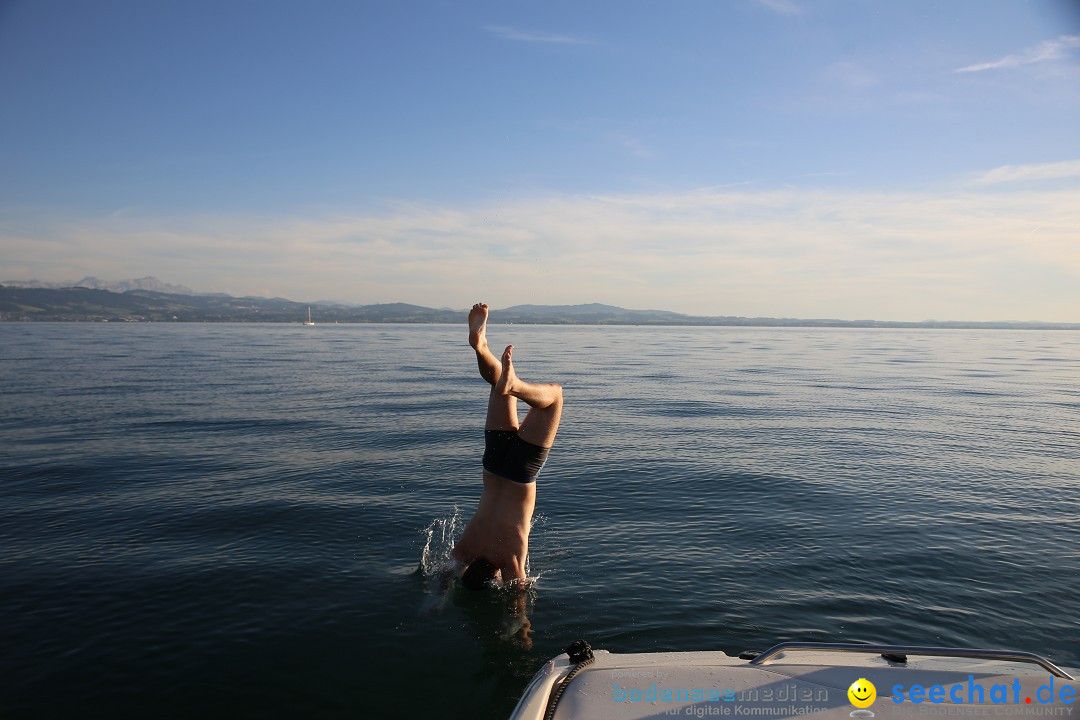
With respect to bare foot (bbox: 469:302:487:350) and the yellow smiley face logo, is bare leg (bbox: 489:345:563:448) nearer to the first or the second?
bare foot (bbox: 469:302:487:350)

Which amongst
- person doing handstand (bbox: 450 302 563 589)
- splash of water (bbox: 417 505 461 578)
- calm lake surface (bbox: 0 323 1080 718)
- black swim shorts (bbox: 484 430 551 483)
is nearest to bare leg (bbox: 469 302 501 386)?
person doing handstand (bbox: 450 302 563 589)

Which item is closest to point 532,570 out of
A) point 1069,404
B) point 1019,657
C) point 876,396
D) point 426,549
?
point 426,549

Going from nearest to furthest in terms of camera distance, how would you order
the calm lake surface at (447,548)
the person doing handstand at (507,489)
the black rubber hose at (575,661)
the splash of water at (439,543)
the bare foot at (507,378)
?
the black rubber hose at (575,661), the bare foot at (507,378), the calm lake surface at (447,548), the person doing handstand at (507,489), the splash of water at (439,543)

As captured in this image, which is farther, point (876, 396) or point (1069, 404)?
point (876, 396)

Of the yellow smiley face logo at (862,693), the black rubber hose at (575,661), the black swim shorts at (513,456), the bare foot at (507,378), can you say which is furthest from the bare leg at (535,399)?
the yellow smiley face logo at (862,693)

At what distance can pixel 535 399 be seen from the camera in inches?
316

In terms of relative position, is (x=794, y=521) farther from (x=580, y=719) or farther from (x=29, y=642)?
(x=29, y=642)

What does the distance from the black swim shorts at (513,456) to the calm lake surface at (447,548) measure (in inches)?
88.1

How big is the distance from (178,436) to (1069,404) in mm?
45213

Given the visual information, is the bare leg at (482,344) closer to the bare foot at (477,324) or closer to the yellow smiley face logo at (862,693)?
the bare foot at (477,324)

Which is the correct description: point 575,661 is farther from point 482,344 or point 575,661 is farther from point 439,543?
point 439,543

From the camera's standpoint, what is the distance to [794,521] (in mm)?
14547

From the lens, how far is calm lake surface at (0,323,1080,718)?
8391 millimetres

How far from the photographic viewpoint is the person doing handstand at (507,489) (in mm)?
9289
